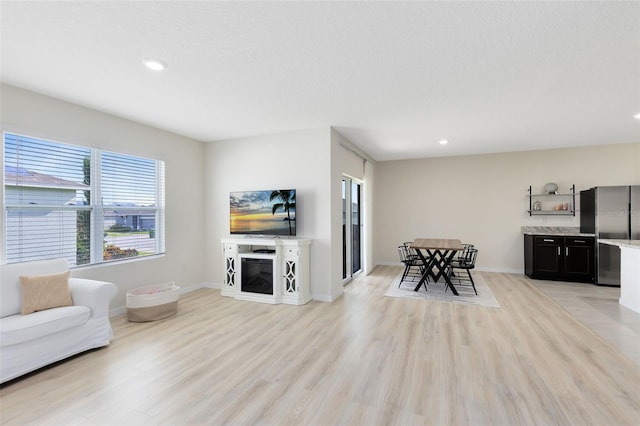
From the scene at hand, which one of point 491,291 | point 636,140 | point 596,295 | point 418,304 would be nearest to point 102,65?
point 418,304

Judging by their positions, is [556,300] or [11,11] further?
[556,300]

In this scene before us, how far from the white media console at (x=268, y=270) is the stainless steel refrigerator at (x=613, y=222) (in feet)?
17.3

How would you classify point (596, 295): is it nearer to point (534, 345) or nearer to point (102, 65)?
point (534, 345)

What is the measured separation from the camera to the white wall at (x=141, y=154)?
311 centimetres

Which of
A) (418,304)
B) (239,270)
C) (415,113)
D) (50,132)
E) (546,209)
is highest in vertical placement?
(415,113)

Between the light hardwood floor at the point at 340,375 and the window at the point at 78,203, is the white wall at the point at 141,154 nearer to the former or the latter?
the window at the point at 78,203

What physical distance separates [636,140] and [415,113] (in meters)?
4.89

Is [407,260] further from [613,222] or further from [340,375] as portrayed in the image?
[613,222]

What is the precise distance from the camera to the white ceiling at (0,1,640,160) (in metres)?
1.91

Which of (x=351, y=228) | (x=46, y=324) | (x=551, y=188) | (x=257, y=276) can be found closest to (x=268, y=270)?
(x=257, y=276)

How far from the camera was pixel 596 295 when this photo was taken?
15.2 ft

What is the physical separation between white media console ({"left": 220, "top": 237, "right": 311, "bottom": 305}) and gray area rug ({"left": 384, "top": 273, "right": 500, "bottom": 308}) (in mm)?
1552

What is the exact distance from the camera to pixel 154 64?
253 centimetres

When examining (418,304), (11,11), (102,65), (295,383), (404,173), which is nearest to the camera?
(11,11)
